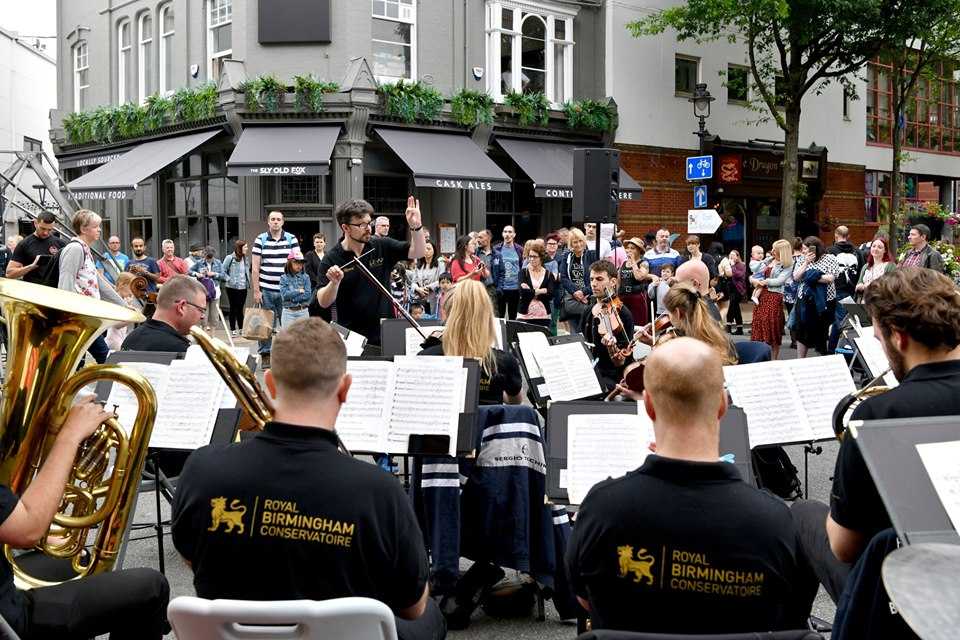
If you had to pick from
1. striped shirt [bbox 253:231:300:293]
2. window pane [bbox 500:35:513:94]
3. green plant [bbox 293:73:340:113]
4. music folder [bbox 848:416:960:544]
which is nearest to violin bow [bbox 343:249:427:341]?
music folder [bbox 848:416:960:544]

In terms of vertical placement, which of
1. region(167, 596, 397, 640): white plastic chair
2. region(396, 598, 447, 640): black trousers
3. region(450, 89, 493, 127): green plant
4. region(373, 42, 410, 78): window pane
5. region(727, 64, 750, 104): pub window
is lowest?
region(396, 598, 447, 640): black trousers

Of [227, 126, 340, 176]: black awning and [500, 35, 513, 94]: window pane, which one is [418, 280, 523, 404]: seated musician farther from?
[500, 35, 513, 94]: window pane

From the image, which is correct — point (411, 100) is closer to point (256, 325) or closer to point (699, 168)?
point (699, 168)

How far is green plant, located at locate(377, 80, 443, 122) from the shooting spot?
757 inches

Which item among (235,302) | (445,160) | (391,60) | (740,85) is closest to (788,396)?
(235,302)

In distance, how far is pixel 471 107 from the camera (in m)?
20.2

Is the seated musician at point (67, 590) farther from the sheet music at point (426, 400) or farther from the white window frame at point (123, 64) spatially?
the white window frame at point (123, 64)

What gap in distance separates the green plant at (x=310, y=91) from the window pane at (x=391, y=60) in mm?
1256

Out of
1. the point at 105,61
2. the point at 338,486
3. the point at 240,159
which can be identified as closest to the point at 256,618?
the point at 338,486

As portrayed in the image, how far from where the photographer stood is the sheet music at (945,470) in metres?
2.37

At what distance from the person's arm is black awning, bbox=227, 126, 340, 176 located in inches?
598

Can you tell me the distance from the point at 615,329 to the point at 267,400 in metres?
4.73

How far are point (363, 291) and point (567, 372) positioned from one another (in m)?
1.84

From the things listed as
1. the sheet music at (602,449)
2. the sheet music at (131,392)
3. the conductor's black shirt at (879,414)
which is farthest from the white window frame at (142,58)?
the conductor's black shirt at (879,414)
